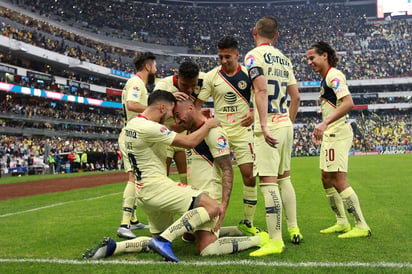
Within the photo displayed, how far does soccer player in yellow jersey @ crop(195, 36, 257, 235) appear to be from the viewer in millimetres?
5398

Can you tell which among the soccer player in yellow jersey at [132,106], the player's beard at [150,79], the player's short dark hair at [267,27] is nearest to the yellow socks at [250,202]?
the soccer player in yellow jersey at [132,106]

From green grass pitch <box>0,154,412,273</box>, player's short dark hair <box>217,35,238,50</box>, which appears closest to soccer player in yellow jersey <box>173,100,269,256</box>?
green grass pitch <box>0,154,412,273</box>

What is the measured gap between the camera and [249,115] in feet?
17.0


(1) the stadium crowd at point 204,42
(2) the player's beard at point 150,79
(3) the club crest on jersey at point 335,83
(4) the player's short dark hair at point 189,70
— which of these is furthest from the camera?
(1) the stadium crowd at point 204,42

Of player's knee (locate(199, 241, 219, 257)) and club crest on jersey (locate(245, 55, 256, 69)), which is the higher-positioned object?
club crest on jersey (locate(245, 55, 256, 69))

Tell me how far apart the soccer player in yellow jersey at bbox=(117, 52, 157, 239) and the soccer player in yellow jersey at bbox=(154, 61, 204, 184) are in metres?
0.55

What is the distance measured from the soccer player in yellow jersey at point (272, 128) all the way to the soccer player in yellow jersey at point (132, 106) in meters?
2.09

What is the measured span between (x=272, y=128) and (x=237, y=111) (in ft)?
3.13

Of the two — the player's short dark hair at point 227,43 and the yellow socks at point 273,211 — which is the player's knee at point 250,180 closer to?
the yellow socks at point 273,211

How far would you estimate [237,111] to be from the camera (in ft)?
18.0

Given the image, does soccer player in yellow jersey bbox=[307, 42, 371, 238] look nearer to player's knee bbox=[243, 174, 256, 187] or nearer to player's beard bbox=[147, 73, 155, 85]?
player's knee bbox=[243, 174, 256, 187]

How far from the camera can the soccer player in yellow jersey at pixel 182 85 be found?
5.02 m

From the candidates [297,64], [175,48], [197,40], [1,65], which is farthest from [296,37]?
[1,65]

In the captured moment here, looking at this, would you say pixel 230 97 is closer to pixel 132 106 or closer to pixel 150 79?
pixel 132 106
